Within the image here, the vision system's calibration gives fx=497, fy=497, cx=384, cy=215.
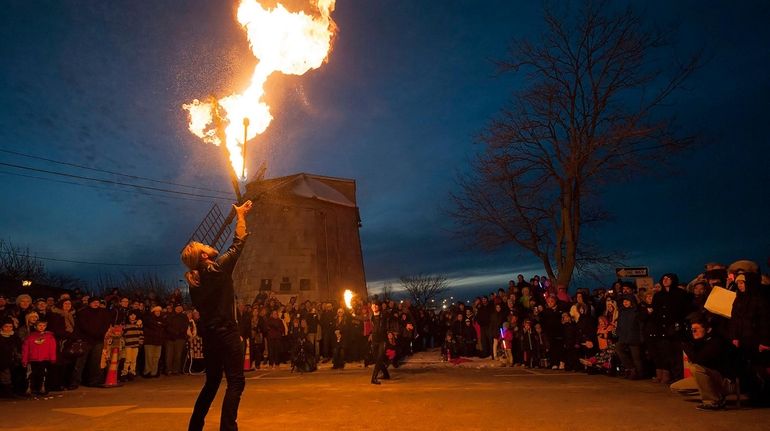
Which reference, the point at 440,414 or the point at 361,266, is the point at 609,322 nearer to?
the point at 440,414

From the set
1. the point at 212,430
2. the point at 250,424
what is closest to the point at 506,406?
the point at 250,424

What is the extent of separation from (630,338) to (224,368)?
10097mm

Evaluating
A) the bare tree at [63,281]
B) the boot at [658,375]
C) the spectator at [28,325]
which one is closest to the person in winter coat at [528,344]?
the boot at [658,375]

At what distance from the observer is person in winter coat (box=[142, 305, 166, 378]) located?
1481cm

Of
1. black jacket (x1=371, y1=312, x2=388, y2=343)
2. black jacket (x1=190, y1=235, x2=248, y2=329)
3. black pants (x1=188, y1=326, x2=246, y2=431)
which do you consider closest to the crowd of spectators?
black jacket (x1=371, y1=312, x2=388, y2=343)

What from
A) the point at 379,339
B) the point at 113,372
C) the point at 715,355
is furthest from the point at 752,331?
the point at 113,372

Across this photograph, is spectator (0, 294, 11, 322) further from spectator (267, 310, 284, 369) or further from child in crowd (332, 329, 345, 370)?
child in crowd (332, 329, 345, 370)

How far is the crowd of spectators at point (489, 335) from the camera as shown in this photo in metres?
8.12

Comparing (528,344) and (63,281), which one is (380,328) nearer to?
(528,344)

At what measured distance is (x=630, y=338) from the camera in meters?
11.7

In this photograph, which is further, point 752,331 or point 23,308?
point 23,308

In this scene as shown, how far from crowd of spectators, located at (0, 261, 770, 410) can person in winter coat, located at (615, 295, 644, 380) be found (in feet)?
0.08

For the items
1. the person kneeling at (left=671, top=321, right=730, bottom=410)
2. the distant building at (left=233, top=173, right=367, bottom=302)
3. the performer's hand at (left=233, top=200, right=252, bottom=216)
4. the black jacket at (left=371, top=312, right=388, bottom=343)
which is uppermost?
Answer: the distant building at (left=233, top=173, right=367, bottom=302)

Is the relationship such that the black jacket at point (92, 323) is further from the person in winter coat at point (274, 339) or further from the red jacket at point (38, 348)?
the person in winter coat at point (274, 339)
